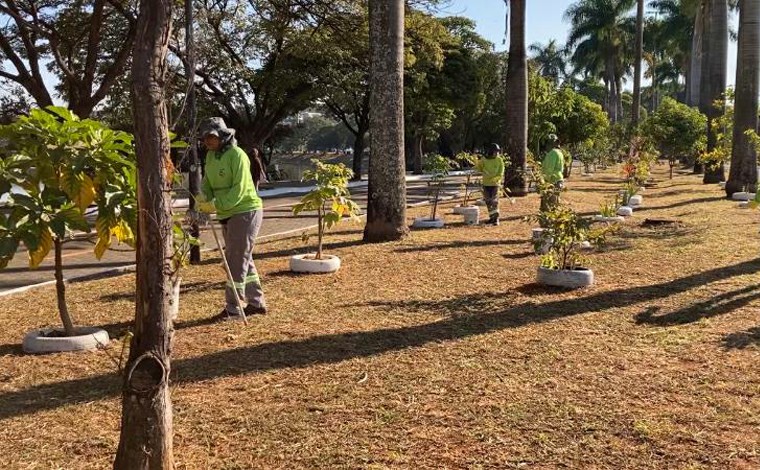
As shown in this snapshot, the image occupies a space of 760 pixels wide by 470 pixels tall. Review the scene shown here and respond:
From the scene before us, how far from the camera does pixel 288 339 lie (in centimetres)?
514

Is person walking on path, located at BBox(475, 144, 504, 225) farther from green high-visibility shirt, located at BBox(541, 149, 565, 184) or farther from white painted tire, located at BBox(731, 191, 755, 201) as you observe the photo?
white painted tire, located at BBox(731, 191, 755, 201)

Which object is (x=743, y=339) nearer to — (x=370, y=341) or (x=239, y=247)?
Answer: (x=370, y=341)

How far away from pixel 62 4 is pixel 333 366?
15.9 metres

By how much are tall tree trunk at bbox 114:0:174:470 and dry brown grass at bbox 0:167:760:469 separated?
53cm

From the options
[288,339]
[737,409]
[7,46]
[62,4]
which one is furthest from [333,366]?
[62,4]

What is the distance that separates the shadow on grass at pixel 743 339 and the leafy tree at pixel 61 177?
420cm

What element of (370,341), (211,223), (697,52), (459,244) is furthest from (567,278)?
(697,52)

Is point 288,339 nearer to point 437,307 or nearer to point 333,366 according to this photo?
point 333,366

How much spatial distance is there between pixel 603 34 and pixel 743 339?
51.9 m

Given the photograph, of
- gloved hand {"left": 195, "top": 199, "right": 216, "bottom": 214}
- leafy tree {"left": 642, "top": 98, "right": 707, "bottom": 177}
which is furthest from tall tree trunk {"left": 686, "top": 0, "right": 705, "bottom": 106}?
gloved hand {"left": 195, "top": 199, "right": 216, "bottom": 214}

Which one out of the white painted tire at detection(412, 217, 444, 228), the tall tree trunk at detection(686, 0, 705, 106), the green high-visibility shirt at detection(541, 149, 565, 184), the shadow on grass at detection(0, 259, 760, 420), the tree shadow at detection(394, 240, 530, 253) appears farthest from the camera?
the tall tree trunk at detection(686, 0, 705, 106)

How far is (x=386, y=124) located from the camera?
31.9 feet

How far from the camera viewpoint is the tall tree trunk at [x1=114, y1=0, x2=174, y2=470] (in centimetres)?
258

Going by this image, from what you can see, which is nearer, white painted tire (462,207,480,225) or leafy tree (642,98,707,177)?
white painted tire (462,207,480,225)
